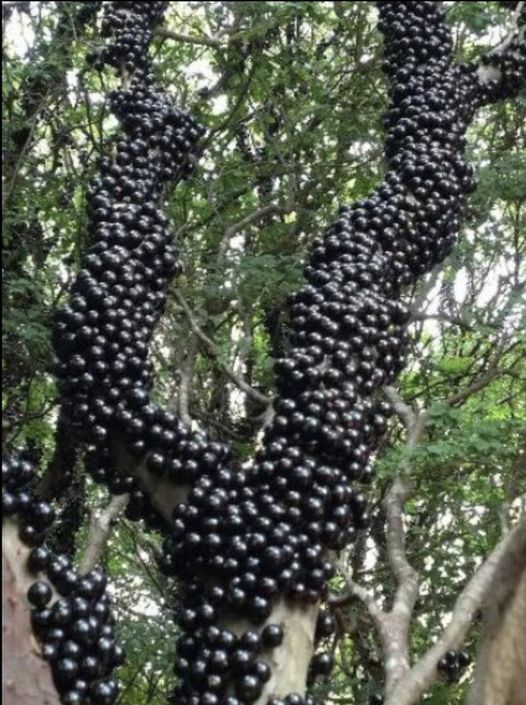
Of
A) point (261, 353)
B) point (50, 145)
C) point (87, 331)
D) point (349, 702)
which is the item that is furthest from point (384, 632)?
point (50, 145)

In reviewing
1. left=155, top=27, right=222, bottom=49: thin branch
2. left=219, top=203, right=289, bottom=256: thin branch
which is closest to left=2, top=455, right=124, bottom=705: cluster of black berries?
left=219, top=203, right=289, bottom=256: thin branch

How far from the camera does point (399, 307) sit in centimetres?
331

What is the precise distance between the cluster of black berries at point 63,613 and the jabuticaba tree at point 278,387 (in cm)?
3

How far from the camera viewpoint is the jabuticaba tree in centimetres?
254

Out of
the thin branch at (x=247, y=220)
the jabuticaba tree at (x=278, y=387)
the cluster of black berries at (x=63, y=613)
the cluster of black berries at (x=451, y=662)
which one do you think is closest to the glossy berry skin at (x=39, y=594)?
the cluster of black berries at (x=63, y=613)

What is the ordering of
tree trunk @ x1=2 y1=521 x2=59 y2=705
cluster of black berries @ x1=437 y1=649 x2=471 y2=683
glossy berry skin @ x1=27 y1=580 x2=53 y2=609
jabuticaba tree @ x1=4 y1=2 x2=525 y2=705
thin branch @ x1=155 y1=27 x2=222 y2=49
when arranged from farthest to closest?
thin branch @ x1=155 y1=27 x2=222 y2=49, cluster of black berries @ x1=437 y1=649 x2=471 y2=683, jabuticaba tree @ x1=4 y1=2 x2=525 y2=705, glossy berry skin @ x1=27 y1=580 x2=53 y2=609, tree trunk @ x1=2 y1=521 x2=59 y2=705

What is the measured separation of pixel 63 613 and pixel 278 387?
1176mm

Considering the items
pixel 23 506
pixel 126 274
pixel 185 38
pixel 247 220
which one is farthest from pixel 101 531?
pixel 185 38

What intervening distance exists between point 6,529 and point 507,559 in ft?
3.87

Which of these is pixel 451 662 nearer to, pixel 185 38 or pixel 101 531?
pixel 101 531

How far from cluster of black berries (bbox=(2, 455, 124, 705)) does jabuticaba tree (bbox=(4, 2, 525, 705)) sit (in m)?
0.03

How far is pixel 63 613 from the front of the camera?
2.11 meters

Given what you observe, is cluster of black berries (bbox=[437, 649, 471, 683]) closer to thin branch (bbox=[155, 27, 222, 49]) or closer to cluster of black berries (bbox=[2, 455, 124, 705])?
cluster of black berries (bbox=[2, 455, 124, 705])

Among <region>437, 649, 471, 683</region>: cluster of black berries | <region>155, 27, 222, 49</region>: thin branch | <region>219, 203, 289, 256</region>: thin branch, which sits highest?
<region>155, 27, 222, 49</region>: thin branch
